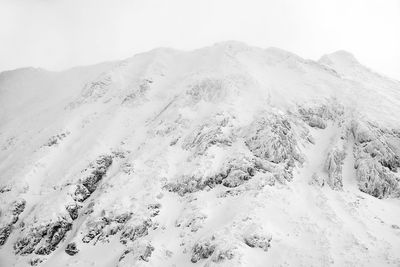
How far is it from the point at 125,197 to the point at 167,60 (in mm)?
38388

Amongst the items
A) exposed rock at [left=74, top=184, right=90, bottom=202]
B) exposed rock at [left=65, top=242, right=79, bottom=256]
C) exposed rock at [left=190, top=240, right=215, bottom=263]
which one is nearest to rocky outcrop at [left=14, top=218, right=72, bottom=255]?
exposed rock at [left=65, top=242, right=79, bottom=256]

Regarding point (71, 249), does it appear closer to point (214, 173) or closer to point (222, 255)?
point (222, 255)

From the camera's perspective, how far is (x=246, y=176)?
3588 centimetres

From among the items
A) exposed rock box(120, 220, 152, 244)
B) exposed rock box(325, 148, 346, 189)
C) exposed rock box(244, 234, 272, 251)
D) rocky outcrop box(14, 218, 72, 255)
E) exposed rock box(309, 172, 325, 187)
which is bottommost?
rocky outcrop box(14, 218, 72, 255)

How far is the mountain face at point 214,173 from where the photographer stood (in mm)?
29688

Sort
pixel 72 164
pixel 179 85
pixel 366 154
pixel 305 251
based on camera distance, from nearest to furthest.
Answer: pixel 305 251 < pixel 366 154 < pixel 72 164 < pixel 179 85

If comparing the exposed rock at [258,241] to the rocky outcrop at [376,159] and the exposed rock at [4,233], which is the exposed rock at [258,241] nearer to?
the rocky outcrop at [376,159]

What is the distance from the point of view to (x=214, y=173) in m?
36.9

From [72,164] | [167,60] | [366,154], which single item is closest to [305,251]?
[366,154]

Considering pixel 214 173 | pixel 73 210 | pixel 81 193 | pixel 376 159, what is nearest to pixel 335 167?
pixel 376 159

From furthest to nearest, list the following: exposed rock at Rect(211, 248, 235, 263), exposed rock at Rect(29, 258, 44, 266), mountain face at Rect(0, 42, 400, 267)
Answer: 1. exposed rock at Rect(29, 258, 44, 266)
2. mountain face at Rect(0, 42, 400, 267)
3. exposed rock at Rect(211, 248, 235, 263)

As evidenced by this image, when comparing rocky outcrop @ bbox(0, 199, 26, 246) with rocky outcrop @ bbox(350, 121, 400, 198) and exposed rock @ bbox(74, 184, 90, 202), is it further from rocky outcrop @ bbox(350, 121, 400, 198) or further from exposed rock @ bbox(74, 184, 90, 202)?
rocky outcrop @ bbox(350, 121, 400, 198)

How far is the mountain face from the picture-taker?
2969 centimetres

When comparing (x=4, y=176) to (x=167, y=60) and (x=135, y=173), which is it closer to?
(x=135, y=173)
